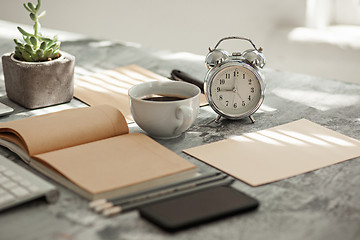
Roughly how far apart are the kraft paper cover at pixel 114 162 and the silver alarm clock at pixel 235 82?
10.1 inches

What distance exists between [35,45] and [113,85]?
31 cm

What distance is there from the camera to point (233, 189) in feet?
3.24

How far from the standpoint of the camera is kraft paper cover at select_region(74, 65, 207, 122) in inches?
58.9

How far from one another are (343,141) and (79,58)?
1.02 m

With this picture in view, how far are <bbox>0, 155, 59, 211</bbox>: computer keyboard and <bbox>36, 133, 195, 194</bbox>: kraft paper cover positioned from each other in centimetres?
5

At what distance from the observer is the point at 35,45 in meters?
1.39

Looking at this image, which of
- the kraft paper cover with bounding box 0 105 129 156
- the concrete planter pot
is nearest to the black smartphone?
the kraft paper cover with bounding box 0 105 129 156

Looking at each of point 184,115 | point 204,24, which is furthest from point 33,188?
point 204,24

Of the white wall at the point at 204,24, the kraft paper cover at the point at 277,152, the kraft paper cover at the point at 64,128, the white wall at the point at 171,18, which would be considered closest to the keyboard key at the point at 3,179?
the kraft paper cover at the point at 64,128

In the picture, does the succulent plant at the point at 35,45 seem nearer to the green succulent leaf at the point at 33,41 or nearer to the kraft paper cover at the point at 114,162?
the green succulent leaf at the point at 33,41

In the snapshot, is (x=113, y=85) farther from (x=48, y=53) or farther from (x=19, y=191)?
(x=19, y=191)

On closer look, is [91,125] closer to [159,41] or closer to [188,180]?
[188,180]

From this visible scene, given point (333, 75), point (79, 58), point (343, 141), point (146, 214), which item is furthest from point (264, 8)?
point (146, 214)

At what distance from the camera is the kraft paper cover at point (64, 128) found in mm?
1124
